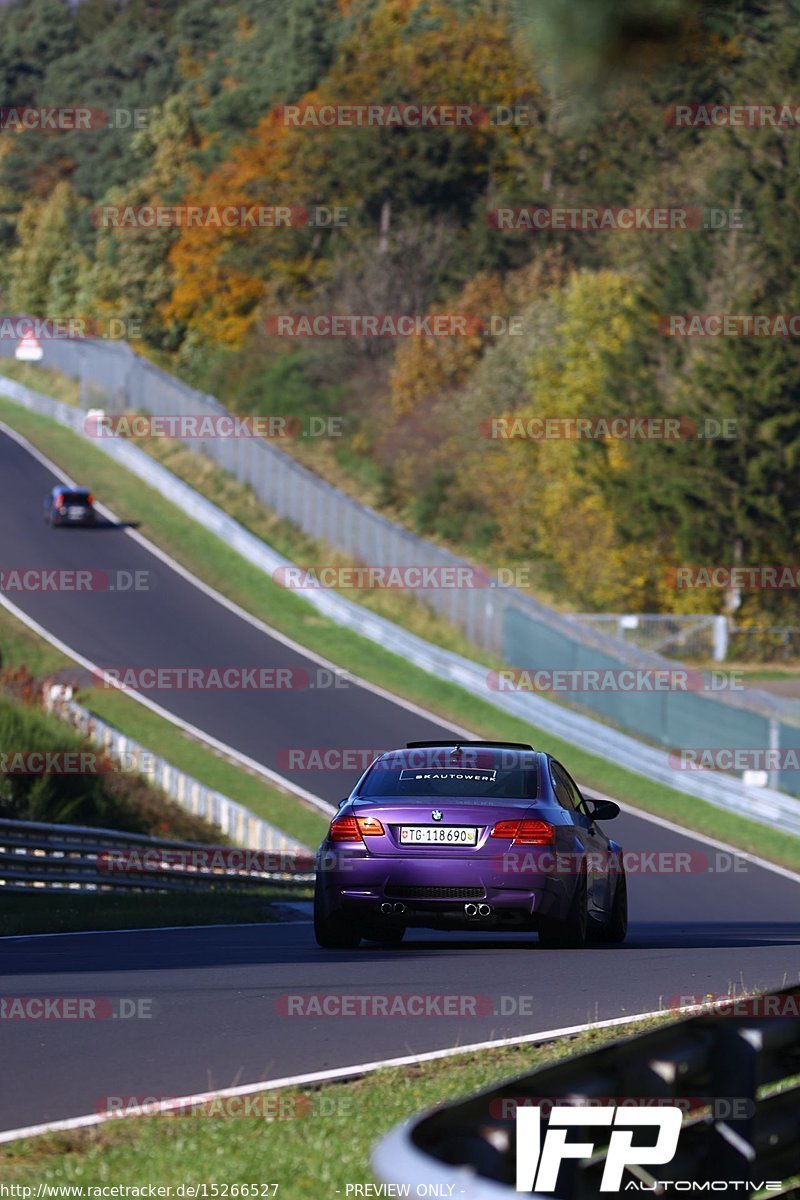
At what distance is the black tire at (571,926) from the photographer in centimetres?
1256

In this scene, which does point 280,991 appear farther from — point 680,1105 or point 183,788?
point 183,788

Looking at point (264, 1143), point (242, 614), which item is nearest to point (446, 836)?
point (264, 1143)

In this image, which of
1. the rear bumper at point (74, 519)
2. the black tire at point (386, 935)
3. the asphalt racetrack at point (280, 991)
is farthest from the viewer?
the rear bumper at point (74, 519)

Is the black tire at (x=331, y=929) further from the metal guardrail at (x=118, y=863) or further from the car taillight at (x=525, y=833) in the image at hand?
the metal guardrail at (x=118, y=863)

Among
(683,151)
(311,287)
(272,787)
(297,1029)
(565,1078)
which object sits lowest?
(272,787)

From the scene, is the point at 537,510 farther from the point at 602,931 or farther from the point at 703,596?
the point at 602,931

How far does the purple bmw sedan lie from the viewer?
12.1 metres

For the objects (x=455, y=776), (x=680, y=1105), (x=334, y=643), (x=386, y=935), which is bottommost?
(x=334, y=643)

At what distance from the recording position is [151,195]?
104688 millimetres

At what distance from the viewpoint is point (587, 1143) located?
4.34 metres

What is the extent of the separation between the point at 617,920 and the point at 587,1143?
1033cm

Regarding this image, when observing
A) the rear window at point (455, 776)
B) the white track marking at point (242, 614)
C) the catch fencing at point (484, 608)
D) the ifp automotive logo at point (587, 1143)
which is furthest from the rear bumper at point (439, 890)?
the white track marking at point (242, 614)

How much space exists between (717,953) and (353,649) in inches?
1381

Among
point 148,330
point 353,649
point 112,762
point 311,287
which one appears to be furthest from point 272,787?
point 148,330
